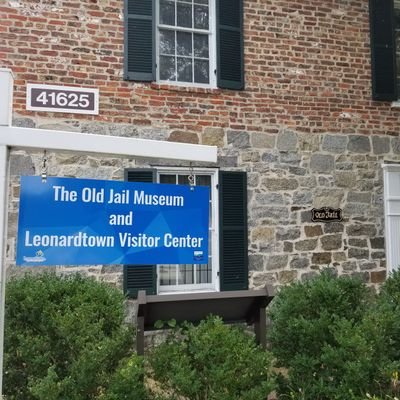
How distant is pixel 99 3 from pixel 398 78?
16.1ft

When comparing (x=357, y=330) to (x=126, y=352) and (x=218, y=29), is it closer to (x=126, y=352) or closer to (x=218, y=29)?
(x=126, y=352)

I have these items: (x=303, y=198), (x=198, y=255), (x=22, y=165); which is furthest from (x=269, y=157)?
(x=198, y=255)

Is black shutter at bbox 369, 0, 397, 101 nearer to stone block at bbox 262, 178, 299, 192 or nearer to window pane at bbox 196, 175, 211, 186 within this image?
stone block at bbox 262, 178, 299, 192

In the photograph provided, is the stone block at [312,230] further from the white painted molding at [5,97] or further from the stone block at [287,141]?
the white painted molding at [5,97]

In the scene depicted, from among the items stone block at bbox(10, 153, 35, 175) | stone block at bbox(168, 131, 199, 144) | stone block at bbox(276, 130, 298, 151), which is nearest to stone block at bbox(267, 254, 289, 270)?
stone block at bbox(276, 130, 298, 151)

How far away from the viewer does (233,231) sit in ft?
23.8

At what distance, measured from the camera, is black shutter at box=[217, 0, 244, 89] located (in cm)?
739

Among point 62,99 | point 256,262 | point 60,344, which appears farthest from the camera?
point 256,262

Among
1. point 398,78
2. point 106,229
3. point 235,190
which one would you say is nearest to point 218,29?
point 235,190

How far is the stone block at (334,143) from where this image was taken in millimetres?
7883

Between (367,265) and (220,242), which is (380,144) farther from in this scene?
(220,242)

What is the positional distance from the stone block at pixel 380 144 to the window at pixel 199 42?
2.36 m

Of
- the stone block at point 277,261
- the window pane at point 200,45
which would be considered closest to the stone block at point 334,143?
the stone block at point 277,261

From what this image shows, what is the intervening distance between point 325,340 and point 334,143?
432 cm
